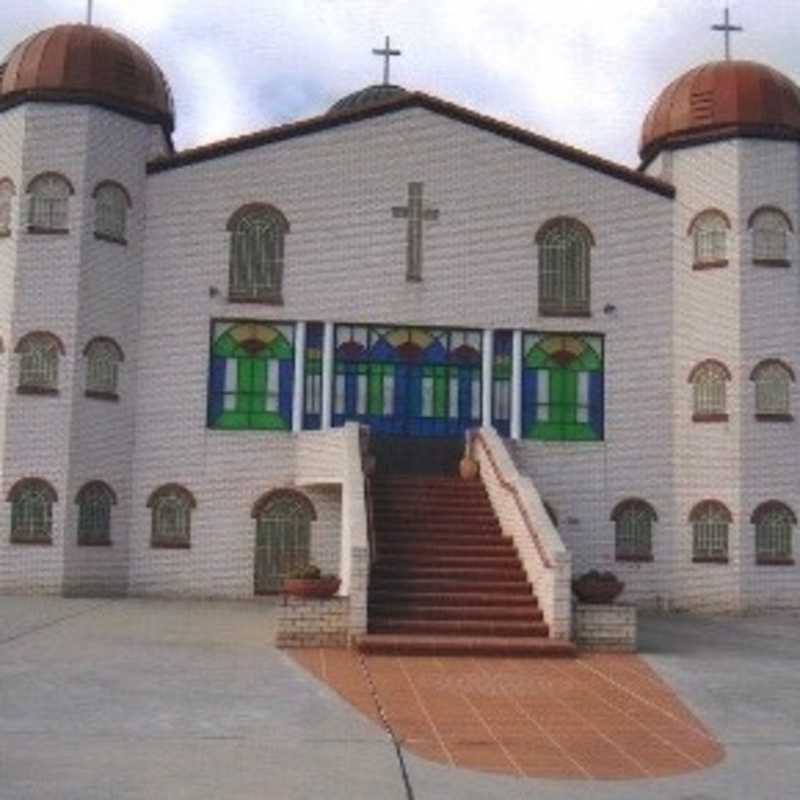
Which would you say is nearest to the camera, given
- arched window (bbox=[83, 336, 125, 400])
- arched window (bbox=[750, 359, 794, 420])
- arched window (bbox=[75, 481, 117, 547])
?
arched window (bbox=[75, 481, 117, 547])

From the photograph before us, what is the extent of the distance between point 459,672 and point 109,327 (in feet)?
40.5

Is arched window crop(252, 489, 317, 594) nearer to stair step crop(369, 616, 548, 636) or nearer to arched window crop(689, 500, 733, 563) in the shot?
arched window crop(689, 500, 733, 563)

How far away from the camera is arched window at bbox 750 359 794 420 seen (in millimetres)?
24141

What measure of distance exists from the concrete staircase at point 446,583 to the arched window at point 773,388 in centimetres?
649

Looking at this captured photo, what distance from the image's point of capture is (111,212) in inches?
948

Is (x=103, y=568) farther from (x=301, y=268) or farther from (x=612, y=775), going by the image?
(x=612, y=775)

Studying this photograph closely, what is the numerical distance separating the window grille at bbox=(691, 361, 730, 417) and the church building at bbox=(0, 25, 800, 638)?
0.06 meters

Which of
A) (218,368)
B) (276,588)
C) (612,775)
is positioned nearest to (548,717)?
(612,775)

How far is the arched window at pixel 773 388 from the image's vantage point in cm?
2414

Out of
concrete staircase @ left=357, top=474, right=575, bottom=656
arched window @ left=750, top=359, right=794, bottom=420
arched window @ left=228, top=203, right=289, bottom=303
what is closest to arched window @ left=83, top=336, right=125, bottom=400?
arched window @ left=228, top=203, right=289, bottom=303

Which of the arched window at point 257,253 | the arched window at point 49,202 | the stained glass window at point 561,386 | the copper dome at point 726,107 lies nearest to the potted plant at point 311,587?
the stained glass window at point 561,386

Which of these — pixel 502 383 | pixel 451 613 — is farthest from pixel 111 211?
pixel 451 613

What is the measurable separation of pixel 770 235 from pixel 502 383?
20.0 feet

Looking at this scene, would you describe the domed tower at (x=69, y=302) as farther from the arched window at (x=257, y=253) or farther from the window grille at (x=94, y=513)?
the arched window at (x=257, y=253)
